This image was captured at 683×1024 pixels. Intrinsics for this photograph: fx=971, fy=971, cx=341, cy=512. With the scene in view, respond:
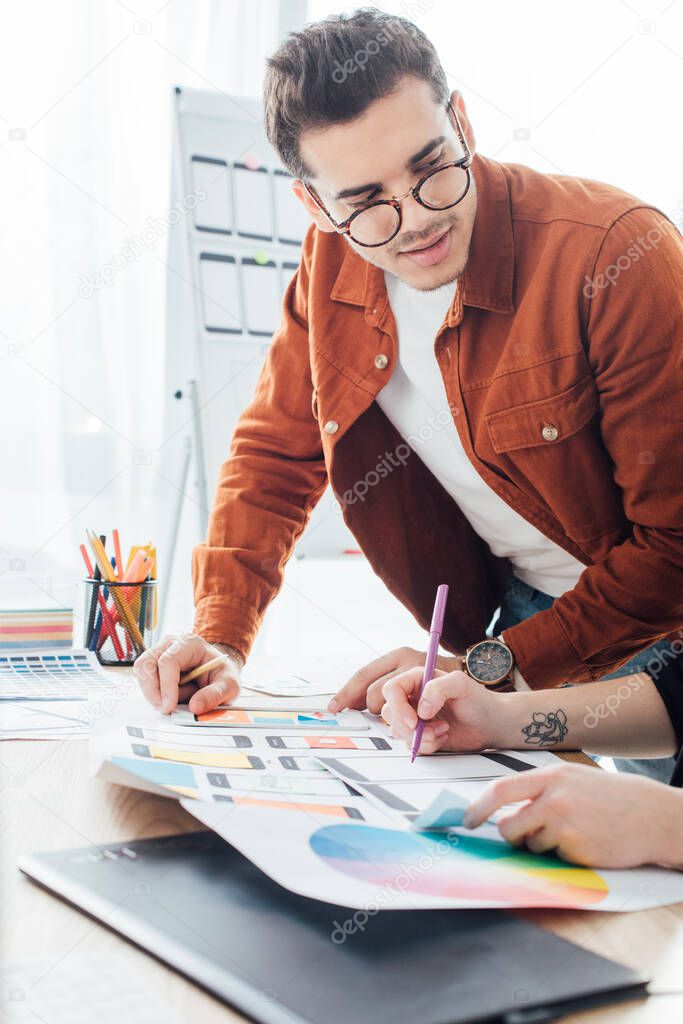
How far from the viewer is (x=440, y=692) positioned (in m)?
0.81

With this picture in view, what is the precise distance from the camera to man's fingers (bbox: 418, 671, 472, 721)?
2.62ft

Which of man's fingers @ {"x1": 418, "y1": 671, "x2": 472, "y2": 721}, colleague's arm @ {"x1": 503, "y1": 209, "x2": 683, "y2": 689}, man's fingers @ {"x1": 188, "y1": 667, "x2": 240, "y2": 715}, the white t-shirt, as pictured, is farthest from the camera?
the white t-shirt

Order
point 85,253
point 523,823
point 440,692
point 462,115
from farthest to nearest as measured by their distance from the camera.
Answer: point 85,253 → point 462,115 → point 440,692 → point 523,823

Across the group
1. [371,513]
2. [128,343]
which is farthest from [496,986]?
[128,343]

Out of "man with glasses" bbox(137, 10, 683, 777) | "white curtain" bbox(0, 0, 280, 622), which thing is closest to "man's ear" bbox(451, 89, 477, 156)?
"man with glasses" bbox(137, 10, 683, 777)

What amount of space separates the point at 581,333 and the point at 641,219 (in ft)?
0.45

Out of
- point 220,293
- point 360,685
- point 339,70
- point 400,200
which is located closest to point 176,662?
point 360,685

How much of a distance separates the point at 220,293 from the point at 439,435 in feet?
3.26

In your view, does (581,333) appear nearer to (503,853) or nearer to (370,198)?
(370,198)

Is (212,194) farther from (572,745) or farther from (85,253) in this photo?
(572,745)

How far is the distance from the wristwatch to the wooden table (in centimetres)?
45

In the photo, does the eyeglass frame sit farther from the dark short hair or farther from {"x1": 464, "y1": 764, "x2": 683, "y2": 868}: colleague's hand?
{"x1": 464, "y1": 764, "x2": 683, "y2": 868}: colleague's hand

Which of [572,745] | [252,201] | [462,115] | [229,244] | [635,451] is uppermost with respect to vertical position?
[252,201]

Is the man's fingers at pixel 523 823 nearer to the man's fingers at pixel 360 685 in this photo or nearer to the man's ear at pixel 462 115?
the man's fingers at pixel 360 685
